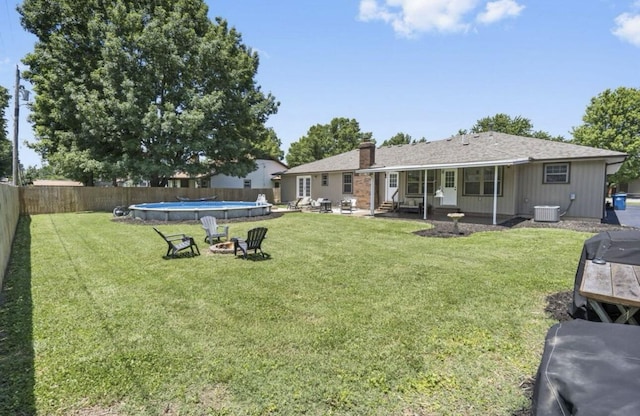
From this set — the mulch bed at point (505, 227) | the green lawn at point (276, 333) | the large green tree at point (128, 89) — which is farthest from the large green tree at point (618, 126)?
the green lawn at point (276, 333)

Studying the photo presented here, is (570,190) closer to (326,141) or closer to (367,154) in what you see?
(367,154)

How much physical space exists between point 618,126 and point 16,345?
4981 cm

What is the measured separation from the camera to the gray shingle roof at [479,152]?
12922 mm

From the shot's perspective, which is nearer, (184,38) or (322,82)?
(322,82)

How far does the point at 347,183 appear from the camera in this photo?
21.8 meters

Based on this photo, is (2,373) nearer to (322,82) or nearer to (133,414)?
(133,414)

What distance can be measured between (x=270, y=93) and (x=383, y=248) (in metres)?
21.1

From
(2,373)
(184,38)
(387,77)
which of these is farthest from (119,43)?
(2,373)

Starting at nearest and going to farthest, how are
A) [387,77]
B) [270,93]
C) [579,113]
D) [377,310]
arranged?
[377,310]
[387,77]
[270,93]
[579,113]

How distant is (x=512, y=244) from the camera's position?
8.85 m

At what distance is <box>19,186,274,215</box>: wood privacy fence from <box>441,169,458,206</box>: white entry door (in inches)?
633

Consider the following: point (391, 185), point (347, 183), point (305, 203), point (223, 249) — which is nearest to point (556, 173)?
point (391, 185)

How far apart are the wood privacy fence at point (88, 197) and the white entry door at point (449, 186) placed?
633 inches

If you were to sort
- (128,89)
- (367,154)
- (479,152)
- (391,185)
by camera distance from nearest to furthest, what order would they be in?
(479,152)
(391,185)
(367,154)
(128,89)
